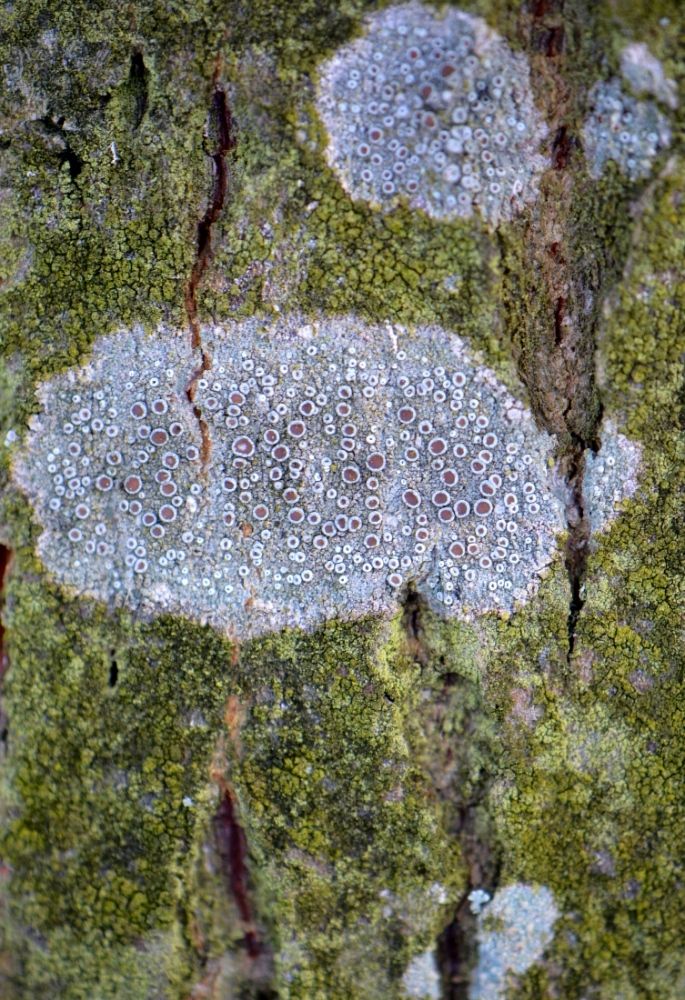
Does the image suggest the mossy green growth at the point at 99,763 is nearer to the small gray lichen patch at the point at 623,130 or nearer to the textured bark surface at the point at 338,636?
the textured bark surface at the point at 338,636

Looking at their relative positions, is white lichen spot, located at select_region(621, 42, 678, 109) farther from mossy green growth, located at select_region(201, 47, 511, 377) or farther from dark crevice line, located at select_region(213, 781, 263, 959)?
dark crevice line, located at select_region(213, 781, 263, 959)

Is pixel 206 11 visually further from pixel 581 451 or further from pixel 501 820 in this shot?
pixel 501 820

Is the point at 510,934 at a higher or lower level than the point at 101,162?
lower

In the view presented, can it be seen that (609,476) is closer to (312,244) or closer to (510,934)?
(312,244)

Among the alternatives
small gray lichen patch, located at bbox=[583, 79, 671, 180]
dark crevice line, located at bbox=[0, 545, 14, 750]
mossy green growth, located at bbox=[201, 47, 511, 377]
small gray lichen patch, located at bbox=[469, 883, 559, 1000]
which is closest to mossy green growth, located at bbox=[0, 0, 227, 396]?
mossy green growth, located at bbox=[201, 47, 511, 377]

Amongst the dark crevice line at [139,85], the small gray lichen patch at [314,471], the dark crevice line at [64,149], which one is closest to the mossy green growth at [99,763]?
the small gray lichen patch at [314,471]

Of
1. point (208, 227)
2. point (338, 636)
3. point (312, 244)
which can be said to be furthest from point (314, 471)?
point (208, 227)
